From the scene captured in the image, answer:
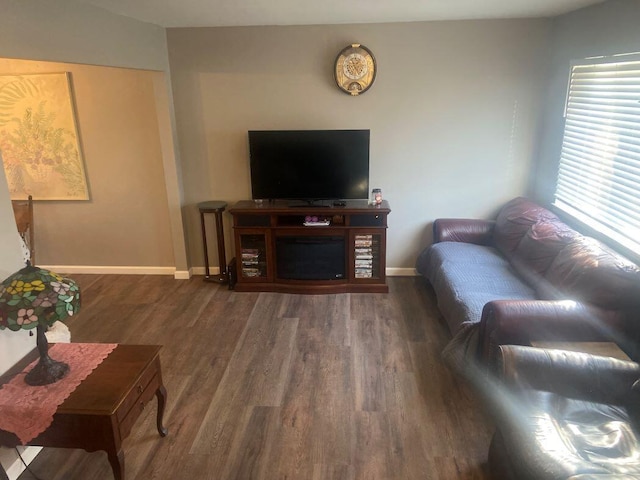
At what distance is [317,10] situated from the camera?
3.39 m

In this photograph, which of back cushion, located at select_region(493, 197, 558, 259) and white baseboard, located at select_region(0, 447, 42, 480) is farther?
back cushion, located at select_region(493, 197, 558, 259)

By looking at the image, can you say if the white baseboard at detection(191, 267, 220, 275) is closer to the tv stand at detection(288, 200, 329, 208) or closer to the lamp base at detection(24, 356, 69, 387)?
the tv stand at detection(288, 200, 329, 208)

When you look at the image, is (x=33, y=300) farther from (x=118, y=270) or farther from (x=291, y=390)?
(x=118, y=270)

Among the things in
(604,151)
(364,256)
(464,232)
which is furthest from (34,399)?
(604,151)

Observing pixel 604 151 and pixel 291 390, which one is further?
pixel 604 151

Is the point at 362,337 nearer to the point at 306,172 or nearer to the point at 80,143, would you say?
the point at 306,172

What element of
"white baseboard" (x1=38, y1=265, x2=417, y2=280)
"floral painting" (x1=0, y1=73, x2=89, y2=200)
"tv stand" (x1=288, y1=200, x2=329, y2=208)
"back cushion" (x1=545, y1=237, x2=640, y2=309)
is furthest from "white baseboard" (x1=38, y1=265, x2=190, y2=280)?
"back cushion" (x1=545, y1=237, x2=640, y2=309)

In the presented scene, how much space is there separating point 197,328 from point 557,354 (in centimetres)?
266

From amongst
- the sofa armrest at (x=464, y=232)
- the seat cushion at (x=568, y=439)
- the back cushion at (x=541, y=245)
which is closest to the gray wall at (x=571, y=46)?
the sofa armrest at (x=464, y=232)

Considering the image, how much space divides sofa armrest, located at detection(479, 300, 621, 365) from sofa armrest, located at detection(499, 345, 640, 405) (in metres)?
0.37

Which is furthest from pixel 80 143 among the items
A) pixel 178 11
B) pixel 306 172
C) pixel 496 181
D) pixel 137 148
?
pixel 496 181

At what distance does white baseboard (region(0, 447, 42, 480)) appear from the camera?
2.15 meters

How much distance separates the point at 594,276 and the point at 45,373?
2.91 meters

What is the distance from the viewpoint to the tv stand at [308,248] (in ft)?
13.7
